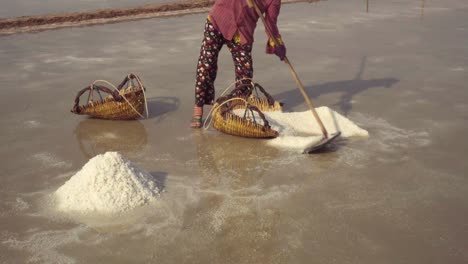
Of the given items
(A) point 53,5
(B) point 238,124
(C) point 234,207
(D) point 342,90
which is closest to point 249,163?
(B) point 238,124

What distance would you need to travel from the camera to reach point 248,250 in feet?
8.86

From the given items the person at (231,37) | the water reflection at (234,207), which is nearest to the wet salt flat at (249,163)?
the water reflection at (234,207)

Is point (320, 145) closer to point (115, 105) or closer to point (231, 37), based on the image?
point (231, 37)

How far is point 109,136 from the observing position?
168 inches

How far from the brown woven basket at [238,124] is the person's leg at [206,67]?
0.93ft

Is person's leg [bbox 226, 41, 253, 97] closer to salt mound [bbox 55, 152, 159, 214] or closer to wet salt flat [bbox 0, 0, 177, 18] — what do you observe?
salt mound [bbox 55, 152, 159, 214]

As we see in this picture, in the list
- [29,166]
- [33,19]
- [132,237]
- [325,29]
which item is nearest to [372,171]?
[132,237]

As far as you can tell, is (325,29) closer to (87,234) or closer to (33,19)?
(33,19)

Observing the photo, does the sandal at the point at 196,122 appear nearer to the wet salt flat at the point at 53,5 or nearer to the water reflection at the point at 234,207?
the water reflection at the point at 234,207

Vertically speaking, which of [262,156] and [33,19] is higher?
[33,19]

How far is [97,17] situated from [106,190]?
6328 mm

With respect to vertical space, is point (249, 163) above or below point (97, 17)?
below

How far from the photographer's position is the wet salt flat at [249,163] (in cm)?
276

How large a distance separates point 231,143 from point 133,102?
943 mm
